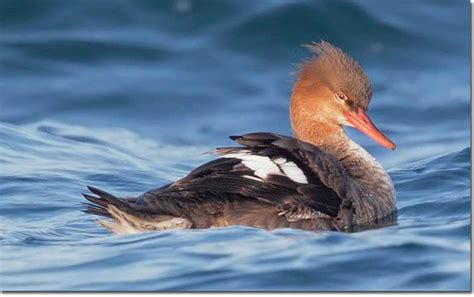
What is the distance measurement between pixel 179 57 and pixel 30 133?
8.18 feet

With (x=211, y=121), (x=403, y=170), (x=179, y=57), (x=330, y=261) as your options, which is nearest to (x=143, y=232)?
(x=330, y=261)

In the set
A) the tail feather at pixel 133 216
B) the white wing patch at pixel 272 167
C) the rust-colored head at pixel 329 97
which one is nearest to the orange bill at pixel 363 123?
the rust-colored head at pixel 329 97

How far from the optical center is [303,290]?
16.8 feet

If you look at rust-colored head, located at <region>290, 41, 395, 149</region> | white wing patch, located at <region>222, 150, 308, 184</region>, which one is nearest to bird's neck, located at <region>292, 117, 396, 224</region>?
rust-colored head, located at <region>290, 41, 395, 149</region>

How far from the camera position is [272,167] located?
615 centimetres

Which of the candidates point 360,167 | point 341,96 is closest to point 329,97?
point 341,96

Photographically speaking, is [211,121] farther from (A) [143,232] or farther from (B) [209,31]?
(A) [143,232]

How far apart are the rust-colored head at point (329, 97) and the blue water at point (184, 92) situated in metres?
0.67

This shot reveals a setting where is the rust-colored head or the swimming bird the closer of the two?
the swimming bird

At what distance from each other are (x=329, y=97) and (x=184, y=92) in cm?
476

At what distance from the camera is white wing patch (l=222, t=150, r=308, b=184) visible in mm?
6105

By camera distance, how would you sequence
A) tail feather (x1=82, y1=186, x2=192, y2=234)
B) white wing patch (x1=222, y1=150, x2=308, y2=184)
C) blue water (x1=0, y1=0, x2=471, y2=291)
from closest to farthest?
tail feather (x1=82, y1=186, x2=192, y2=234) < white wing patch (x1=222, y1=150, x2=308, y2=184) < blue water (x1=0, y1=0, x2=471, y2=291)

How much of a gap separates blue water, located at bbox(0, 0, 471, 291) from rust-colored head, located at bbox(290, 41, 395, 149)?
671 mm

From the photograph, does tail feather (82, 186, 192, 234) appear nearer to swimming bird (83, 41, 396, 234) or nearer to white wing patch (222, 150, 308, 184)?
swimming bird (83, 41, 396, 234)
